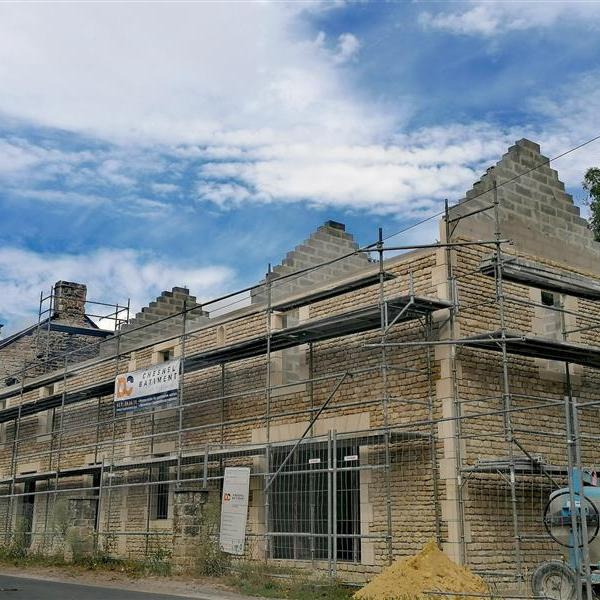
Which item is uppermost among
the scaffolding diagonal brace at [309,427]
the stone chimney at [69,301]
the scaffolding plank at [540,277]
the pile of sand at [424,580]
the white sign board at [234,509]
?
the stone chimney at [69,301]

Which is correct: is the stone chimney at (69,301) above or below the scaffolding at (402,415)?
above

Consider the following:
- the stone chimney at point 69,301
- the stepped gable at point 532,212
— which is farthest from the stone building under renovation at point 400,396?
the stone chimney at point 69,301

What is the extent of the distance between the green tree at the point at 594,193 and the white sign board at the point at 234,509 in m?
13.0

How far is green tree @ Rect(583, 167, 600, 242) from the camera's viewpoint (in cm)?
2389

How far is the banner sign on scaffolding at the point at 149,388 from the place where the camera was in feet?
62.7

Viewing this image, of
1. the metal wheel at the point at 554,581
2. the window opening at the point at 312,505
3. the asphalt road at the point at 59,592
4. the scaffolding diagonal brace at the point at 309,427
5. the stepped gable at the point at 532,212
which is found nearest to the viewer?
the metal wheel at the point at 554,581

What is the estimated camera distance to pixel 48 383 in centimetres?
2580

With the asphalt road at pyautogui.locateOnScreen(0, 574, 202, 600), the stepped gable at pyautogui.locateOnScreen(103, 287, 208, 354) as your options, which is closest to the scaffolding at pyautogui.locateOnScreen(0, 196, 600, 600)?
the asphalt road at pyautogui.locateOnScreen(0, 574, 202, 600)

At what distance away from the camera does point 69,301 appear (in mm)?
33062

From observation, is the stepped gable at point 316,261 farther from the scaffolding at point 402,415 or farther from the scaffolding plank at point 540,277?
the scaffolding plank at point 540,277

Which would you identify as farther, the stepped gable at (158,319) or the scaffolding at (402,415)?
the stepped gable at (158,319)

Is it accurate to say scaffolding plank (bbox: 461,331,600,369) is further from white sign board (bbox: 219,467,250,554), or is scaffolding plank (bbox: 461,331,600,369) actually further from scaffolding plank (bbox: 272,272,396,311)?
white sign board (bbox: 219,467,250,554)

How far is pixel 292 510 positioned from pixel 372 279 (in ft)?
15.0

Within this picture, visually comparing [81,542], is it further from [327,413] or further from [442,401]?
[442,401]
